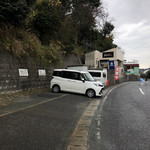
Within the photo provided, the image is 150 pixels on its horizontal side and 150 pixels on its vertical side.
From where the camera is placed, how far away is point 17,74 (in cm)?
1027

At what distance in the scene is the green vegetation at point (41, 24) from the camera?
967 centimetres

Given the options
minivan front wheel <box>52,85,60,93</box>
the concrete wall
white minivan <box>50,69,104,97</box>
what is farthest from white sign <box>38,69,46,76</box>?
minivan front wheel <box>52,85,60,93</box>

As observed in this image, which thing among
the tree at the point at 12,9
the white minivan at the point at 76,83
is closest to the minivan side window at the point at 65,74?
the white minivan at the point at 76,83

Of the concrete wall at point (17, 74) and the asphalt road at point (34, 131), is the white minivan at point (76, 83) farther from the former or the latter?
the asphalt road at point (34, 131)

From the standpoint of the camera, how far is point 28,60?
11.7m

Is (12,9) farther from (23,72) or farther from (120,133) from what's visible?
(120,133)

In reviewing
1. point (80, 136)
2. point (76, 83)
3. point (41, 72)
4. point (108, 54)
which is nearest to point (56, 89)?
point (76, 83)

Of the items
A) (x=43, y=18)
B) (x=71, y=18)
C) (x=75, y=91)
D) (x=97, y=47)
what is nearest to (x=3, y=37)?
(x=43, y=18)

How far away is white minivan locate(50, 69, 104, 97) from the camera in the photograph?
1066 centimetres

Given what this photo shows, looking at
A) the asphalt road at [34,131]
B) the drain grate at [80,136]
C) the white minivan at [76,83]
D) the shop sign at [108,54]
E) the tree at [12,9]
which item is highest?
the shop sign at [108,54]

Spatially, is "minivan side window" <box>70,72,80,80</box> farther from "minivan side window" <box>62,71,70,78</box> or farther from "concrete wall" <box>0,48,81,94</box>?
"concrete wall" <box>0,48,81,94</box>

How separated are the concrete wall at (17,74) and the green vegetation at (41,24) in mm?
551

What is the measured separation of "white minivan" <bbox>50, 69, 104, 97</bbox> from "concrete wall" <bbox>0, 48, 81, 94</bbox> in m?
1.85

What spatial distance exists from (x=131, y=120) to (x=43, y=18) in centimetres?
1246
